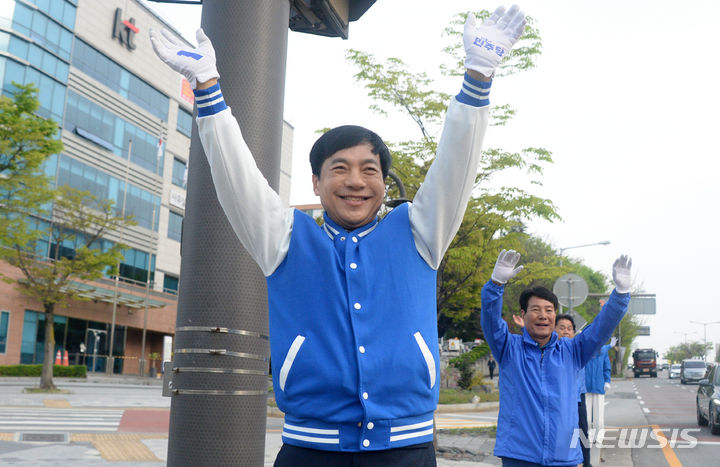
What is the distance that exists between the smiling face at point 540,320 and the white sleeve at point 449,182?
283 cm

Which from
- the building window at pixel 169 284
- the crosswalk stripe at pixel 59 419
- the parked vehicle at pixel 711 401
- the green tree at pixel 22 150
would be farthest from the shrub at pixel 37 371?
the parked vehicle at pixel 711 401

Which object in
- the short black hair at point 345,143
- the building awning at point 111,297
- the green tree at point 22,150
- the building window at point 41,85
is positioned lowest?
the short black hair at point 345,143

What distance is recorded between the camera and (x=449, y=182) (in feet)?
6.75

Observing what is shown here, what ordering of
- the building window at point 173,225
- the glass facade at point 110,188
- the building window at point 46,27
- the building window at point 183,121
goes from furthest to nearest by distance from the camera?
the building window at point 183,121 → the building window at point 173,225 → the glass facade at point 110,188 → the building window at point 46,27

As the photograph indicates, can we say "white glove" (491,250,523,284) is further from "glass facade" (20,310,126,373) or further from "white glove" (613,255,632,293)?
"glass facade" (20,310,126,373)

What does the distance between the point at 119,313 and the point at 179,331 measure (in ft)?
127

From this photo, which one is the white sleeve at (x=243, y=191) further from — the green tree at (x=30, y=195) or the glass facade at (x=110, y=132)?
the glass facade at (x=110, y=132)

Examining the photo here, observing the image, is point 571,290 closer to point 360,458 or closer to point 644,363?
point 360,458

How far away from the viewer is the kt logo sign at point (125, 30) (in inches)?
1553

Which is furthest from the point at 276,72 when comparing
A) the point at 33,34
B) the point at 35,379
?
the point at 33,34

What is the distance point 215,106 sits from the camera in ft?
6.94

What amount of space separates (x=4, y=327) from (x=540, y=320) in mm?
33120

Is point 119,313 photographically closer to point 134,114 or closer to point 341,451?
point 134,114

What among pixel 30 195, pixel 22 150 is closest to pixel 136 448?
pixel 22 150
